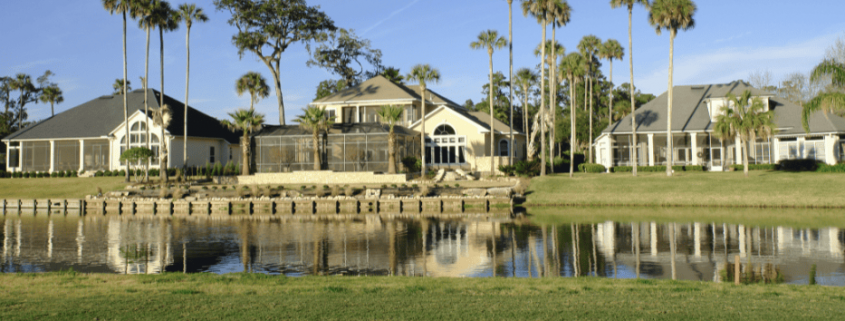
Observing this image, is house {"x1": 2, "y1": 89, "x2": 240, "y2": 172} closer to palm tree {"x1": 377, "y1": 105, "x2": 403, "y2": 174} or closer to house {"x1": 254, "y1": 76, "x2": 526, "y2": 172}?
house {"x1": 254, "y1": 76, "x2": 526, "y2": 172}

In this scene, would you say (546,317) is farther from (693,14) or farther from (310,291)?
(693,14)

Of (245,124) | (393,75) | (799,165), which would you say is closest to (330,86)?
(393,75)

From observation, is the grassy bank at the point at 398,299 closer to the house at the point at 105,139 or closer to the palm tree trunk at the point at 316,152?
the palm tree trunk at the point at 316,152

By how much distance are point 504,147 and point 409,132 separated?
8.58 meters

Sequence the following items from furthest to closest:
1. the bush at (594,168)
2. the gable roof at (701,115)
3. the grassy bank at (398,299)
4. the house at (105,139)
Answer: the house at (105,139)
the bush at (594,168)
the gable roof at (701,115)
the grassy bank at (398,299)

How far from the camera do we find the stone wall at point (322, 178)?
137 ft

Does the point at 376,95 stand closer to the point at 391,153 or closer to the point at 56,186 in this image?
the point at 391,153

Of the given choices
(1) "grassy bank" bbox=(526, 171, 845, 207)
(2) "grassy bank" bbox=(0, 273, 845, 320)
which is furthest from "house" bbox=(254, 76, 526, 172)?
(2) "grassy bank" bbox=(0, 273, 845, 320)

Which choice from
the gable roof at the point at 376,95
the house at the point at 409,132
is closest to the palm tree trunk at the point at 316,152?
the house at the point at 409,132

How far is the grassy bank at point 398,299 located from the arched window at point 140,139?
38.7 m

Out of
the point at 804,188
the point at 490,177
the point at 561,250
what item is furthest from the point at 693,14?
the point at 561,250

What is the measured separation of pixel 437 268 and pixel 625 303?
711 cm

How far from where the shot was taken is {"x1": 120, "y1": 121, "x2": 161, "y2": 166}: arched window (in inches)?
1935

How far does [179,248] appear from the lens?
21141mm
